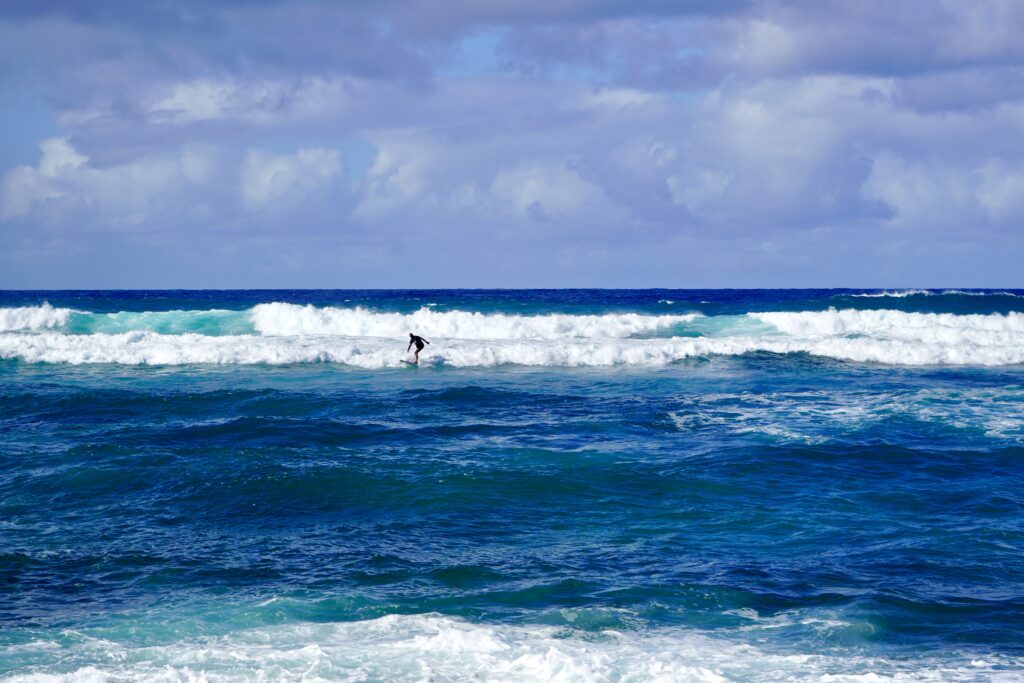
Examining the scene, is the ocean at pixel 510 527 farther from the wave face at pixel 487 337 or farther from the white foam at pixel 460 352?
the wave face at pixel 487 337

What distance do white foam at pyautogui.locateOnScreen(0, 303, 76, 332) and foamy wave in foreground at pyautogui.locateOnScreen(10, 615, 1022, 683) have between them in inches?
1631

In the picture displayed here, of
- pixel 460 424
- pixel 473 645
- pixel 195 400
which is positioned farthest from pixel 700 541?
pixel 195 400

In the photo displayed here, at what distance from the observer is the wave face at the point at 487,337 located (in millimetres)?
31344

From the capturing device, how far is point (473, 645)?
867 cm

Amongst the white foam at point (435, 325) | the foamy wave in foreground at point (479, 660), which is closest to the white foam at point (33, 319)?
the white foam at point (435, 325)

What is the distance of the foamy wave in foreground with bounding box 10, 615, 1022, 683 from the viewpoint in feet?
26.5

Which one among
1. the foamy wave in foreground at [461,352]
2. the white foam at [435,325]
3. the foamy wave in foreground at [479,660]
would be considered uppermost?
the white foam at [435,325]

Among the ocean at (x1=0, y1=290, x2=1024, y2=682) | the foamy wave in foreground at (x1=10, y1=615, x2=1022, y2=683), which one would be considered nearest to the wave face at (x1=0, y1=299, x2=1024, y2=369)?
the ocean at (x1=0, y1=290, x2=1024, y2=682)

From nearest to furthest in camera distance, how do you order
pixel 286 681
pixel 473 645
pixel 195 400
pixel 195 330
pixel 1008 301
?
pixel 286 681, pixel 473 645, pixel 195 400, pixel 195 330, pixel 1008 301

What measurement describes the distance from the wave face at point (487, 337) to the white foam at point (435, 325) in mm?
63

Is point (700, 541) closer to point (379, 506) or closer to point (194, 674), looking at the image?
point (379, 506)

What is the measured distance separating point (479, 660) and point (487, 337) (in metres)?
34.3

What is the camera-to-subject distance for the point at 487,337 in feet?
139

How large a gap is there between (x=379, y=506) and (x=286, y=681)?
5.89 meters
